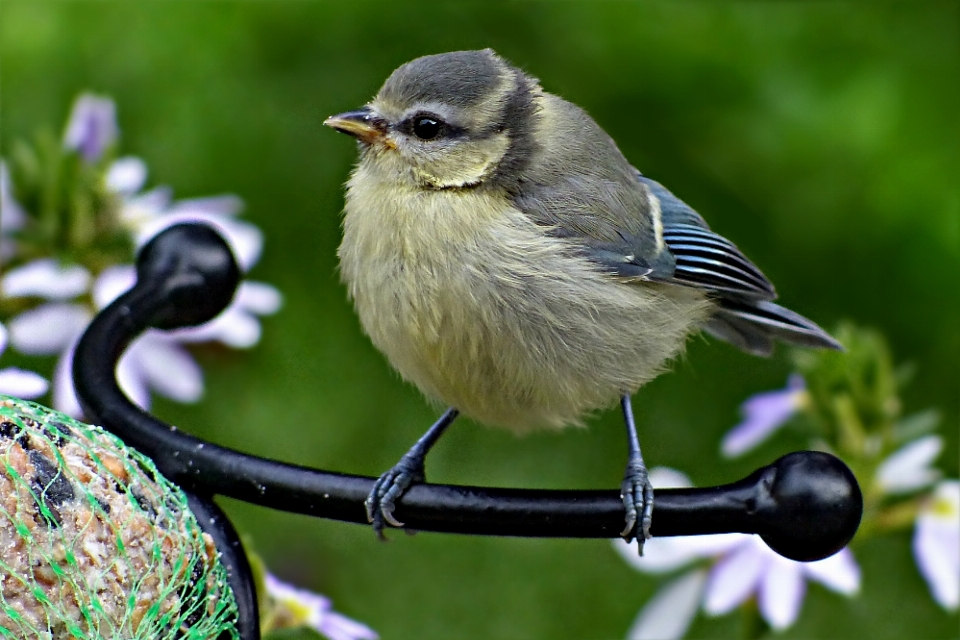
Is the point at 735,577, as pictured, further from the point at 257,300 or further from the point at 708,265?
the point at 257,300

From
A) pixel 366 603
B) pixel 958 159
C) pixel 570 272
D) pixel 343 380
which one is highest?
pixel 570 272

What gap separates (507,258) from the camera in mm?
1954

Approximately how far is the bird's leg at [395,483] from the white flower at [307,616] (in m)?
0.14

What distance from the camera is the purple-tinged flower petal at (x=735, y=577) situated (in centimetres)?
195

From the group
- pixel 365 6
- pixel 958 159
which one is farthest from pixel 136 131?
pixel 958 159

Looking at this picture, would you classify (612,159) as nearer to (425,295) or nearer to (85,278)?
(425,295)

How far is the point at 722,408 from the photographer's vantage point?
12.6 ft

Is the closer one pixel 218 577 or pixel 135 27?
pixel 218 577

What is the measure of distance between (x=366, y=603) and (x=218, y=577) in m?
2.00

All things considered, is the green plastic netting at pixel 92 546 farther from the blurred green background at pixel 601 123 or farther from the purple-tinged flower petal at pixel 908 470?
the blurred green background at pixel 601 123

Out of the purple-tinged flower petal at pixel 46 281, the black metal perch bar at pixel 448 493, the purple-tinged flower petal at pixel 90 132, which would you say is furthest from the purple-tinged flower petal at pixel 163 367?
the purple-tinged flower petal at pixel 90 132

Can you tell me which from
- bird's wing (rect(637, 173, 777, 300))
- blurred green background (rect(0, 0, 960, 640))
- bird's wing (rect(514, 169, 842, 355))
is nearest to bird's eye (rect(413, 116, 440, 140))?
bird's wing (rect(514, 169, 842, 355))

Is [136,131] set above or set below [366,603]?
above

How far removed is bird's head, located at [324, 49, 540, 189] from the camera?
2059 mm
